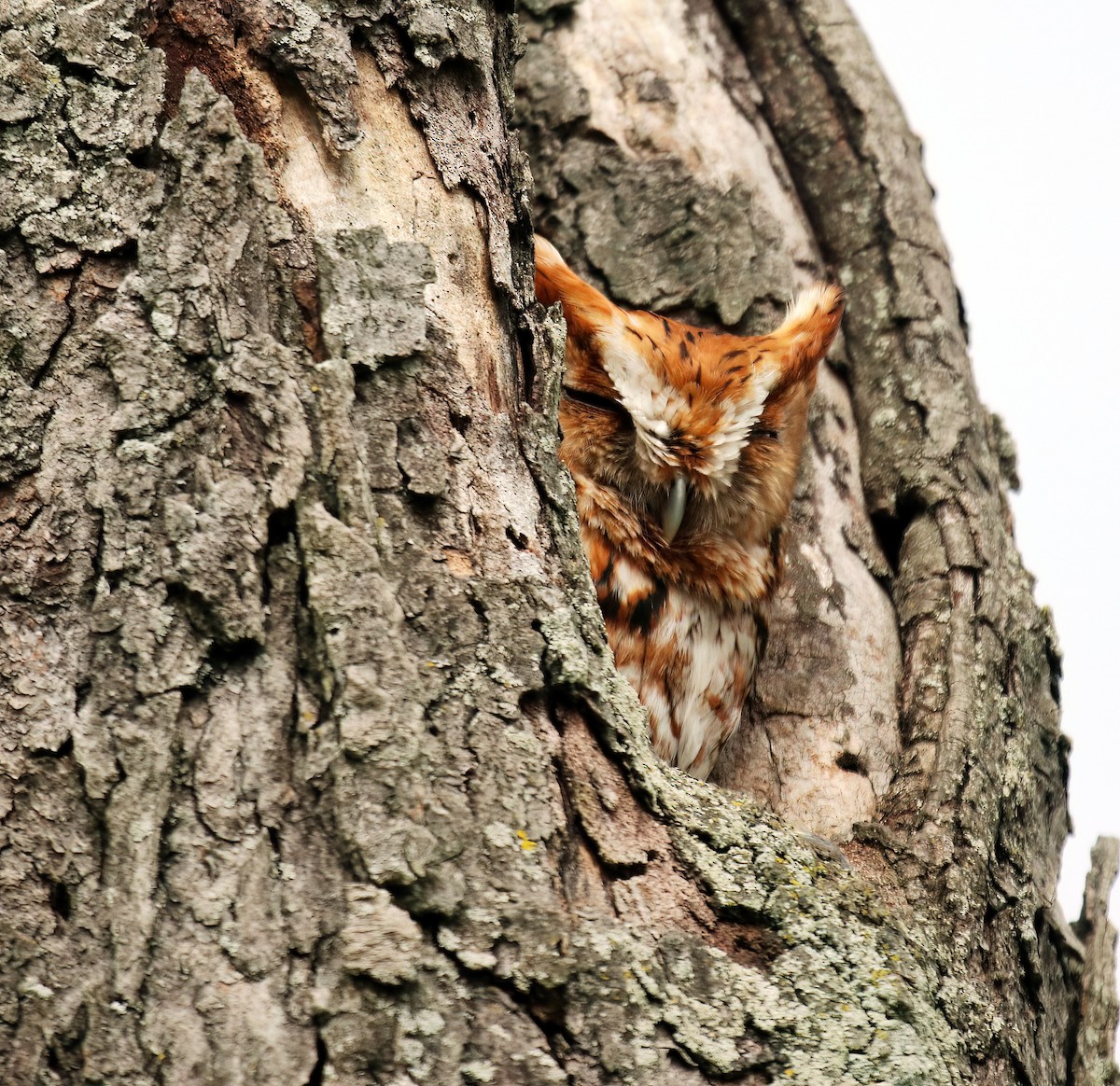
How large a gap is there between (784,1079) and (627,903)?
275 millimetres

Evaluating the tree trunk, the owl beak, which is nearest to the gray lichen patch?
the tree trunk

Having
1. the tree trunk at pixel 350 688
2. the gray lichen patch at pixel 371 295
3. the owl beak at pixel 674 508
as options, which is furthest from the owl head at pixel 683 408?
the gray lichen patch at pixel 371 295

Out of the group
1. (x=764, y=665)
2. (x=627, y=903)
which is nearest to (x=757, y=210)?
(x=764, y=665)

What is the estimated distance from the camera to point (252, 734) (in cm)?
141

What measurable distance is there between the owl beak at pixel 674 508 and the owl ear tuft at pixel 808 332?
303 mm

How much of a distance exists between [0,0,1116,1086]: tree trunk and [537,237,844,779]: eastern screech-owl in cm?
57

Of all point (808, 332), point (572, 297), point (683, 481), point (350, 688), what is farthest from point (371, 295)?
point (808, 332)

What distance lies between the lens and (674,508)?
8.60 feet

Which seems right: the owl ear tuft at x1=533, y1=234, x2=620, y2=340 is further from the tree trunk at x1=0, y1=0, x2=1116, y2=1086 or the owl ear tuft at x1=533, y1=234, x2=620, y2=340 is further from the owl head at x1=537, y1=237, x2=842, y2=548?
the tree trunk at x1=0, y1=0, x2=1116, y2=1086

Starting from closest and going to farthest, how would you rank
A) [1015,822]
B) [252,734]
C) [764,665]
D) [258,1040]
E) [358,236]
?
1. [258,1040]
2. [252,734]
3. [358,236]
4. [1015,822]
5. [764,665]

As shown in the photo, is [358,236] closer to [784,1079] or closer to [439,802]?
[439,802]

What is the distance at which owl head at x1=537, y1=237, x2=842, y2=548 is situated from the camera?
101 inches

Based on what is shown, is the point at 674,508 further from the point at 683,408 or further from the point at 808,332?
the point at 808,332

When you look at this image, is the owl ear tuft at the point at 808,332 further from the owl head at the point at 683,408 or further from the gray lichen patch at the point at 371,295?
the gray lichen patch at the point at 371,295
